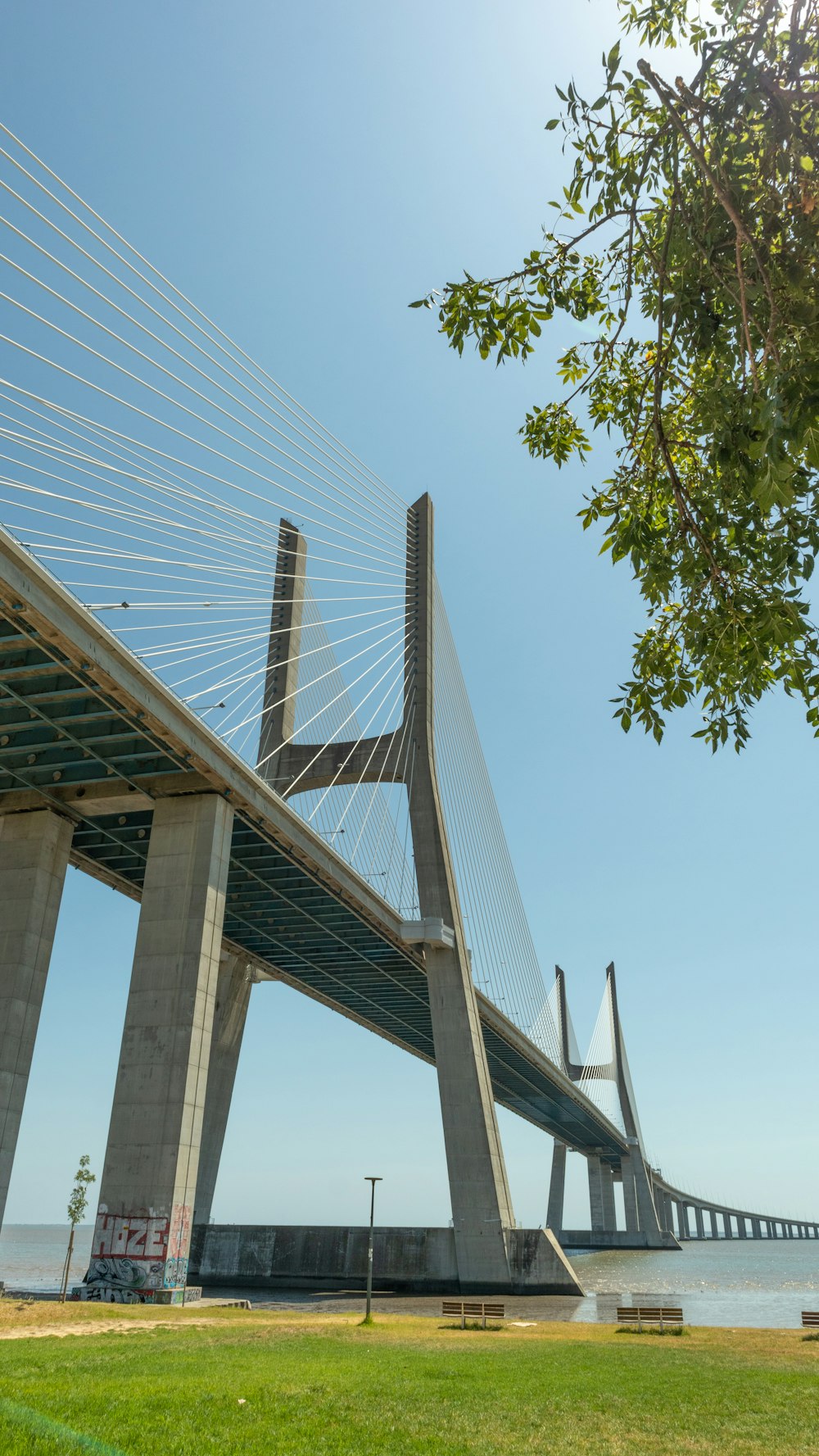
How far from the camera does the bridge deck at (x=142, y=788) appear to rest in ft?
Answer: 75.9

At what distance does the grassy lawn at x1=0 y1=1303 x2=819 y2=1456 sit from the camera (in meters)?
8.20

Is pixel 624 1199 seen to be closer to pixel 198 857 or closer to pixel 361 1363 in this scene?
pixel 198 857

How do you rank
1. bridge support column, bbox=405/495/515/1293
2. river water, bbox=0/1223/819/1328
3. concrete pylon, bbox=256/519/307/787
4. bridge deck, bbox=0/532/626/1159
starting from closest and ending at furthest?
bridge deck, bbox=0/532/626/1159 → river water, bbox=0/1223/819/1328 → bridge support column, bbox=405/495/515/1293 → concrete pylon, bbox=256/519/307/787

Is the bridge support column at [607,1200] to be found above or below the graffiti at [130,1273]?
above

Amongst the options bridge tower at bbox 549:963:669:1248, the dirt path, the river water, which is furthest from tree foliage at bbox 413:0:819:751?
bridge tower at bbox 549:963:669:1248

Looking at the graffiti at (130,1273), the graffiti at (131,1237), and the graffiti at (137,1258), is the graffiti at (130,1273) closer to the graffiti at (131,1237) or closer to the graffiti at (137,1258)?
the graffiti at (137,1258)

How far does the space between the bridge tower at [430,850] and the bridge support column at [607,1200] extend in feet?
276

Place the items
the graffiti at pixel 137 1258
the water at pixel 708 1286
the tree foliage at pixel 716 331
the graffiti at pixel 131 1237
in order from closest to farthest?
the tree foliage at pixel 716 331
the graffiti at pixel 137 1258
the graffiti at pixel 131 1237
the water at pixel 708 1286

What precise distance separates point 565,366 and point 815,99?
3.23m

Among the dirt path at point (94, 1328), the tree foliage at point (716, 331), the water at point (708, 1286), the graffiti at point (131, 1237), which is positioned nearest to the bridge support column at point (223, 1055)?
the water at point (708, 1286)

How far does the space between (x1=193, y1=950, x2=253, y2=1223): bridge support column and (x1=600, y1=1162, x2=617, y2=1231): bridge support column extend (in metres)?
78.0

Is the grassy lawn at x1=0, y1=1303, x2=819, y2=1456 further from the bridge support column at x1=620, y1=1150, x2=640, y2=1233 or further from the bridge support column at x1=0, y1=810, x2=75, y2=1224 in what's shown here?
the bridge support column at x1=620, y1=1150, x2=640, y2=1233

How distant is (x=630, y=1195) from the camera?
10581 cm

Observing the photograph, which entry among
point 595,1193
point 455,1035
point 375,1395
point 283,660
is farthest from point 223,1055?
point 595,1193
